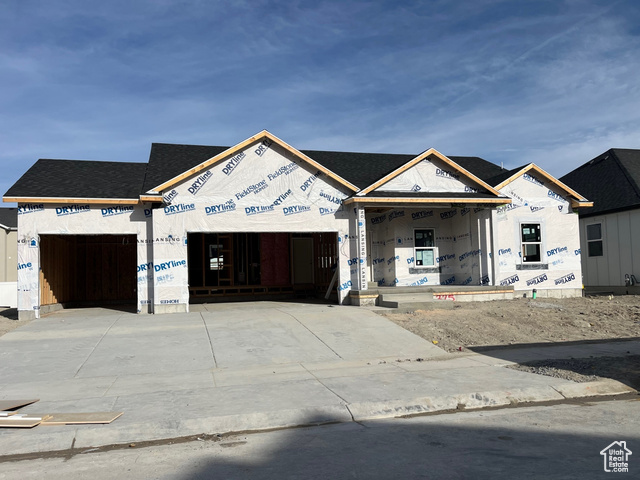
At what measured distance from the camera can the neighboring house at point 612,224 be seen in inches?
830

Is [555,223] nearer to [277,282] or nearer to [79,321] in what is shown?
[277,282]

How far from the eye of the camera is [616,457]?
5.19m

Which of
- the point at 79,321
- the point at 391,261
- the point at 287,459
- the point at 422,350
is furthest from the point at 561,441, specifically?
the point at 391,261

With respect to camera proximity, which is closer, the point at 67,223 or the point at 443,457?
the point at 443,457

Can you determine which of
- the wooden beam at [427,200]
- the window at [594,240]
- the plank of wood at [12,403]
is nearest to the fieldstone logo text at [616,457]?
the plank of wood at [12,403]

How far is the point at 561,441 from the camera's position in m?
5.78

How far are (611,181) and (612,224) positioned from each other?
2.29 metres

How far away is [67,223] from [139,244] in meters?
2.12

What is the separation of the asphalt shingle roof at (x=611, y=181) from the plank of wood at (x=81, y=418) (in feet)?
67.3

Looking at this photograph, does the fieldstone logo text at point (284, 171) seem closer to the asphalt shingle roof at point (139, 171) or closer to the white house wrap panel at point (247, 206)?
the white house wrap panel at point (247, 206)

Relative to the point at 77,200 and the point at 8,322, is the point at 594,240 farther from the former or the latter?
the point at 8,322

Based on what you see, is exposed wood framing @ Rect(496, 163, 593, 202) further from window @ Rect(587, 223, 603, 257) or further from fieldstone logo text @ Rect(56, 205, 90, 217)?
fieldstone logo text @ Rect(56, 205, 90, 217)

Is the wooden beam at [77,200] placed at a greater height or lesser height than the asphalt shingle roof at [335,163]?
lesser

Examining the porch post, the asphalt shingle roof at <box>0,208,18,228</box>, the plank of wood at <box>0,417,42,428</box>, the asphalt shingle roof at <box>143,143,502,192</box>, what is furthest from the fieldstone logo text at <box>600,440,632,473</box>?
the asphalt shingle roof at <box>0,208,18,228</box>
